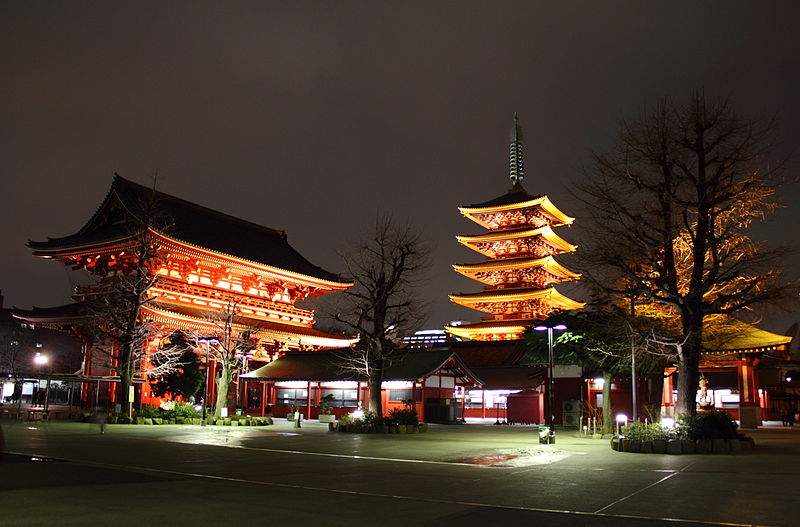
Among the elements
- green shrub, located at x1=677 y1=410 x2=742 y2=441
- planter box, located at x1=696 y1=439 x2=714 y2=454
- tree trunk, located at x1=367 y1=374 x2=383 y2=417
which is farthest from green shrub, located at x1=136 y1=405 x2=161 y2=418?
planter box, located at x1=696 y1=439 x2=714 y2=454

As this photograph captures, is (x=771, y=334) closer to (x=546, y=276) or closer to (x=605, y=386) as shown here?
(x=605, y=386)

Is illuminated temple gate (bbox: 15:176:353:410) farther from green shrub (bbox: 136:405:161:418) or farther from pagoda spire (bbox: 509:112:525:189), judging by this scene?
pagoda spire (bbox: 509:112:525:189)

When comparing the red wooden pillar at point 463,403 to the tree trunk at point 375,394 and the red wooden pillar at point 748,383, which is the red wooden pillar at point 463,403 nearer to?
the tree trunk at point 375,394

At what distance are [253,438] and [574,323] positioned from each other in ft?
47.2

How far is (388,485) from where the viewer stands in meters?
12.8

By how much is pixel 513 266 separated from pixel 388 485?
44308 millimetres

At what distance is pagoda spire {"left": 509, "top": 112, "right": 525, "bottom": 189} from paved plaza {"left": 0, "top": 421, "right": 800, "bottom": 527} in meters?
48.3

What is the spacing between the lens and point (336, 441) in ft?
79.3

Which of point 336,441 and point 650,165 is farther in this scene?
point 336,441

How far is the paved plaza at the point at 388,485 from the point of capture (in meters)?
9.46

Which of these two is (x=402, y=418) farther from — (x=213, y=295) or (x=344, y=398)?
(x=213, y=295)

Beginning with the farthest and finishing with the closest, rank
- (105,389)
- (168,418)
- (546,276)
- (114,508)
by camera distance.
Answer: (546,276)
(105,389)
(168,418)
(114,508)

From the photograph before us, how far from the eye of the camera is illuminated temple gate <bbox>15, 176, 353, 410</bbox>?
39.9 m

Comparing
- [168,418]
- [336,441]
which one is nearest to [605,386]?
[336,441]
